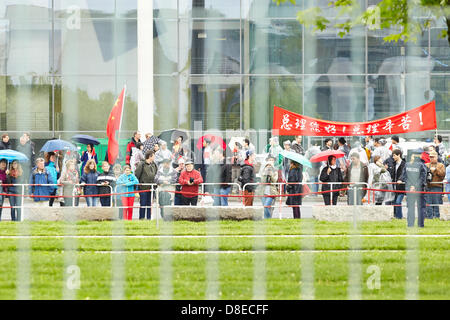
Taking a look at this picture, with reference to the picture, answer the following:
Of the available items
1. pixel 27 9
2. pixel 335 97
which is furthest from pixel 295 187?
pixel 27 9

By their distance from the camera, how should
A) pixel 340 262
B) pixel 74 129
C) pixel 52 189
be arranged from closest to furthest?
pixel 340 262, pixel 52 189, pixel 74 129

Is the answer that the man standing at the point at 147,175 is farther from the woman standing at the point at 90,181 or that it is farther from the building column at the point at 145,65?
the building column at the point at 145,65

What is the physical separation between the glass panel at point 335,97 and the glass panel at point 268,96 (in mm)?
397

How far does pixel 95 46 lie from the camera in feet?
99.0

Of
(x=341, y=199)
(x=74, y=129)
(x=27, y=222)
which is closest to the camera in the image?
(x=27, y=222)

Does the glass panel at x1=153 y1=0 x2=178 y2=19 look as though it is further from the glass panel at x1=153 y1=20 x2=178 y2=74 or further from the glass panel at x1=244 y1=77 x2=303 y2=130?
the glass panel at x1=244 y1=77 x2=303 y2=130

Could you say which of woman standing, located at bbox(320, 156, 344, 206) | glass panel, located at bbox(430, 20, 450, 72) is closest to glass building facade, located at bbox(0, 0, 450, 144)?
glass panel, located at bbox(430, 20, 450, 72)

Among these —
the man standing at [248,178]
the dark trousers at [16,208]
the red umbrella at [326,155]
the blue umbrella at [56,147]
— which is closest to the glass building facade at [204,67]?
the blue umbrella at [56,147]

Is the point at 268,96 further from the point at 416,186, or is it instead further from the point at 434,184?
the point at 416,186

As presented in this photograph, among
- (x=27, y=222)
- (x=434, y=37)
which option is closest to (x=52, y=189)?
(x=27, y=222)

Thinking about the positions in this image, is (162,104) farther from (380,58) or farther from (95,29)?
(380,58)

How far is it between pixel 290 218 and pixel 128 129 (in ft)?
39.9

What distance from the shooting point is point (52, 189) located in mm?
18688

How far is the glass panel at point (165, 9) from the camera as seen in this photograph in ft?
98.8
